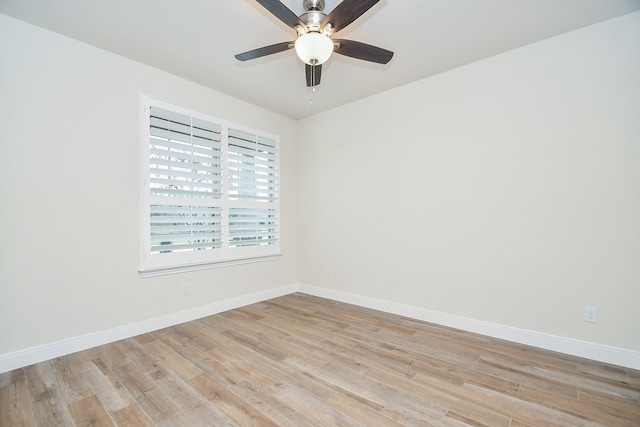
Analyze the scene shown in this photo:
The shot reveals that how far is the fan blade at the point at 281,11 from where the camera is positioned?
161 cm

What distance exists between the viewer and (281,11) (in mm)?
1688

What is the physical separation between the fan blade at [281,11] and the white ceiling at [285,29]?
34cm

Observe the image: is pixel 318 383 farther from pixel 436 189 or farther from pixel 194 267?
pixel 436 189

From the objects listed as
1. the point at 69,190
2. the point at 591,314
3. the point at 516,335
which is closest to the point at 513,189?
the point at 591,314

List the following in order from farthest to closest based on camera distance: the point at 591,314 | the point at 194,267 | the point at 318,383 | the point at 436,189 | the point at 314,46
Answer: the point at 194,267
the point at 436,189
the point at 591,314
the point at 318,383
the point at 314,46

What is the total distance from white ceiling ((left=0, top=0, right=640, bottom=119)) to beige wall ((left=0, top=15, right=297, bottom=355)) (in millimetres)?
240

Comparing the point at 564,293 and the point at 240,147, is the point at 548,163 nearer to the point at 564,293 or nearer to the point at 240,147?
the point at 564,293

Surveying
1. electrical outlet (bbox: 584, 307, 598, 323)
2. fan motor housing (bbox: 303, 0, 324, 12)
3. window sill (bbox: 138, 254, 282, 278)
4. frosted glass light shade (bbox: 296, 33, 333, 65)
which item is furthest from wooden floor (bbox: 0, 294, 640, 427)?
fan motor housing (bbox: 303, 0, 324, 12)

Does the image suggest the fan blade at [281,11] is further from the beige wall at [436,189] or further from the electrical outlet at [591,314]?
the electrical outlet at [591,314]

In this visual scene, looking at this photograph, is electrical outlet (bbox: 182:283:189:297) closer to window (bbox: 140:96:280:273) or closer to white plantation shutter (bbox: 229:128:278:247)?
window (bbox: 140:96:280:273)

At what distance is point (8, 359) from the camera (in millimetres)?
2121

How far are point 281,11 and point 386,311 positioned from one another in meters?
3.16

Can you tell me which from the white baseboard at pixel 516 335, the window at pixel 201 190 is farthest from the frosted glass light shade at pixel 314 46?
the white baseboard at pixel 516 335

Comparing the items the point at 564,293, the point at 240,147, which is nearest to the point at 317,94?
the point at 240,147
